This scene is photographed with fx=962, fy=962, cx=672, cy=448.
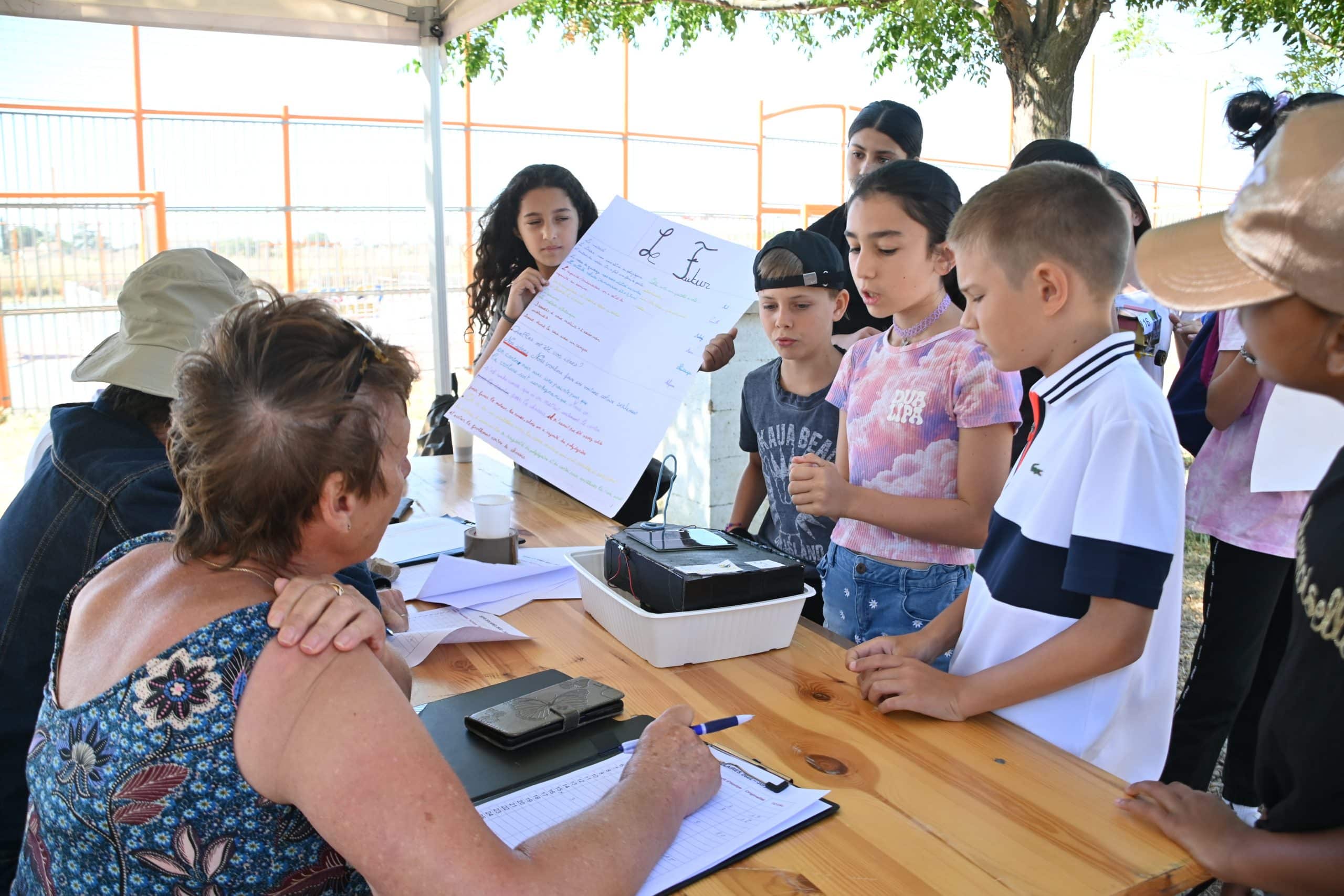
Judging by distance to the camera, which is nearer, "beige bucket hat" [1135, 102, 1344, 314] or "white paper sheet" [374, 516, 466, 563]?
"beige bucket hat" [1135, 102, 1344, 314]

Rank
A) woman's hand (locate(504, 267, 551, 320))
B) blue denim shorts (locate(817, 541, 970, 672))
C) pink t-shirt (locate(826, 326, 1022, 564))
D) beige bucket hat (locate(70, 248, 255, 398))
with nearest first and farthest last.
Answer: beige bucket hat (locate(70, 248, 255, 398)), pink t-shirt (locate(826, 326, 1022, 564)), blue denim shorts (locate(817, 541, 970, 672)), woman's hand (locate(504, 267, 551, 320))

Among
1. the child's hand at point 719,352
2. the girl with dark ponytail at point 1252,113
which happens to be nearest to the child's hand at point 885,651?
the child's hand at point 719,352

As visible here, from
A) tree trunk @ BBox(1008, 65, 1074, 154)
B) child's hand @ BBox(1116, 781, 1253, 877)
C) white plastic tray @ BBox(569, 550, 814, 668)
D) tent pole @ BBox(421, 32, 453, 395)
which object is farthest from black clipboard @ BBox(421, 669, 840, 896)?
tree trunk @ BBox(1008, 65, 1074, 154)

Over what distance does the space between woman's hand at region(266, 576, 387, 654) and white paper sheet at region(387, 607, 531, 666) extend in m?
0.60

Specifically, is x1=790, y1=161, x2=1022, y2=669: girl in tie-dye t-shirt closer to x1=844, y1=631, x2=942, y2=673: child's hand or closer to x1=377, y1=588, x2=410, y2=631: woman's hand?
x1=844, y1=631, x2=942, y2=673: child's hand

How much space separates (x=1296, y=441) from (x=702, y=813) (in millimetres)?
2202

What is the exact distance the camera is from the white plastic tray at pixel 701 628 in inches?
66.1

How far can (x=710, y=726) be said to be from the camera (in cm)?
139

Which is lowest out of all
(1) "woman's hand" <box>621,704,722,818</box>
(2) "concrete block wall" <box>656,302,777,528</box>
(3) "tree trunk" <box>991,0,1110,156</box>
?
(2) "concrete block wall" <box>656,302,777,528</box>

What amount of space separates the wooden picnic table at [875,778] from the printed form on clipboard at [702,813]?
0.02 metres

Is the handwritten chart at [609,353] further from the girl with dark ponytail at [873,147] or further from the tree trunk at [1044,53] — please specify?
the tree trunk at [1044,53]

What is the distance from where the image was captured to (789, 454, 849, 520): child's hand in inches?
78.0

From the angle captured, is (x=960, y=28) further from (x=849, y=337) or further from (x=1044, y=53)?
(x=849, y=337)

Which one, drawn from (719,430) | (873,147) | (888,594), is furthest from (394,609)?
(719,430)
